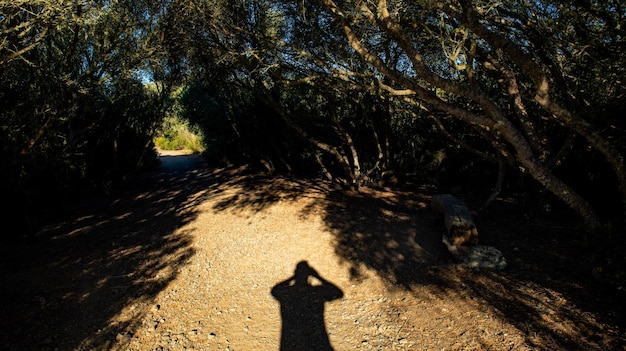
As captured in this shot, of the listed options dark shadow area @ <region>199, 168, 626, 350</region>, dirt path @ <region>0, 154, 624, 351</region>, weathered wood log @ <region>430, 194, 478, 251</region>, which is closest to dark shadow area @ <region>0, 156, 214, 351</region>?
dirt path @ <region>0, 154, 624, 351</region>

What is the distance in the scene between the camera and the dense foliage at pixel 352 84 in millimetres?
3951

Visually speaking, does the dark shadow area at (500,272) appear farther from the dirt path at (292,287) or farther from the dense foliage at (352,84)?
the dense foliage at (352,84)

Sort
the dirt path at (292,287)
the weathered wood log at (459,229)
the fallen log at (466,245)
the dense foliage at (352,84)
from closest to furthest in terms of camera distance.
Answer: the dirt path at (292,287) → the dense foliage at (352,84) → the fallen log at (466,245) → the weathered wood log at (459,229)

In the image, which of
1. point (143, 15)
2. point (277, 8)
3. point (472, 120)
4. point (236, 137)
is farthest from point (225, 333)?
point (236, 137)

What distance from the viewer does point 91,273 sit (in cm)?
502

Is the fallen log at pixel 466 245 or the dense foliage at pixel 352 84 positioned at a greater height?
the dense foliage at pixel 352 84

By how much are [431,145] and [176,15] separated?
6778 mm

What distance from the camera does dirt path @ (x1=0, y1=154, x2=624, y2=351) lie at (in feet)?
11.6

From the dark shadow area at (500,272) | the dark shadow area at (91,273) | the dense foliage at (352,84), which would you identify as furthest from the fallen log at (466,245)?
the dark shadow area at (91,273)

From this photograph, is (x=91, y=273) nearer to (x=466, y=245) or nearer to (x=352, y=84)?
(x=352, y=84)

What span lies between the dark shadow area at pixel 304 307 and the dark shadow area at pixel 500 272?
56 centimetres

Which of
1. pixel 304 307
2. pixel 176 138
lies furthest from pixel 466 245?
pixel 176 138

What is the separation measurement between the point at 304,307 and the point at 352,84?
125 inches

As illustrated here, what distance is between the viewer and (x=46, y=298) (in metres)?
4.34
